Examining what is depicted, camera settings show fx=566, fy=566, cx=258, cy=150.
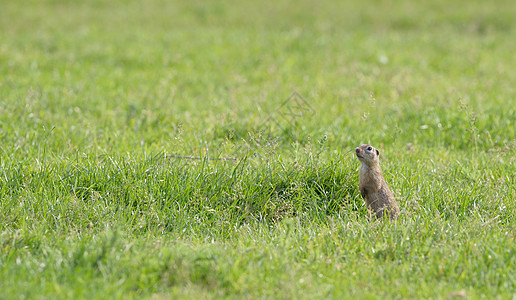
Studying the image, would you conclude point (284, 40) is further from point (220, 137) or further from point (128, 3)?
point (128, 3)

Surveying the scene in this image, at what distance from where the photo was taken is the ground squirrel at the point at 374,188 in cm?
438

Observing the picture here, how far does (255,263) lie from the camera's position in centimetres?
353

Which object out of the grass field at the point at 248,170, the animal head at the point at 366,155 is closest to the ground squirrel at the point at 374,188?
the animal head at the point at 366,155

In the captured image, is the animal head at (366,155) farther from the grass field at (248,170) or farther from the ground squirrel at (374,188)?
the grass field at (248,170)

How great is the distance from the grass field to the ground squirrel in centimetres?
12

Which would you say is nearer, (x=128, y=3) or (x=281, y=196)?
(x=281, y=196)

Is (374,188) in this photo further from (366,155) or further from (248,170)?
(248,170)

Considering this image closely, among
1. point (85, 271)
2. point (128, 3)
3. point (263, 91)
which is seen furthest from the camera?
point (128, 3)

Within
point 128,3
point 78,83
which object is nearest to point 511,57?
point 78,83

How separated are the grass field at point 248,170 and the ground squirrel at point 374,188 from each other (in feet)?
0.40

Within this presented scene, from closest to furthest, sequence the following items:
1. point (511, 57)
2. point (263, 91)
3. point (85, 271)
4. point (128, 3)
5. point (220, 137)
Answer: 1. point (85, 271)
2. point (220, 137)
3. point (263, 91)
4. point (511, 57)
5. point (128, 3)

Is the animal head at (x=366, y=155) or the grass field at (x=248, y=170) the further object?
the animal head at (x=366, y=155)

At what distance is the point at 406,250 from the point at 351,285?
0.60m

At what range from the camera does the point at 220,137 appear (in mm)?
6246
